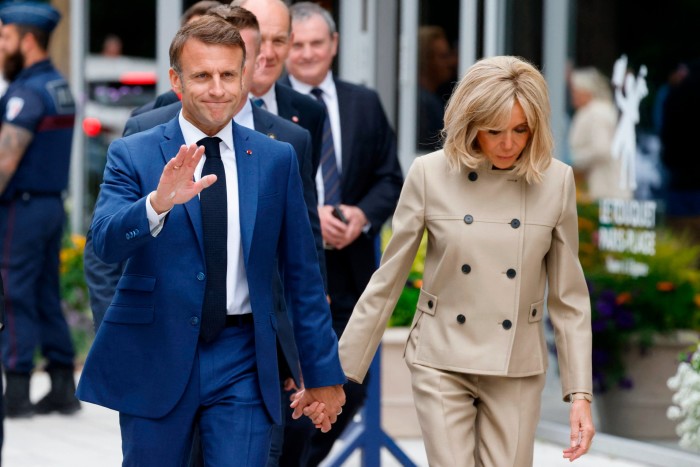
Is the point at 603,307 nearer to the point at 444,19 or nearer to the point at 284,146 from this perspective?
the point at 444,19

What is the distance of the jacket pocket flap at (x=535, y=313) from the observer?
466cm

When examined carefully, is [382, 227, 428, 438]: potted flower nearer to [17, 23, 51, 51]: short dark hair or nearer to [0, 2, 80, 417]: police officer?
[0, 2, 80, 417]: police officer

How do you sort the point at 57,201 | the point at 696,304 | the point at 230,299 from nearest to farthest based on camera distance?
1. the point at 230,299
2. the point at 696,304
3. the point at 57,201

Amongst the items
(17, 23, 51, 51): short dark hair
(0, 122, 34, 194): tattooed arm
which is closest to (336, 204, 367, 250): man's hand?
(0, 122, 34, 194): tattooed arm

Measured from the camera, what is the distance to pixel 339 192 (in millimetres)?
6348

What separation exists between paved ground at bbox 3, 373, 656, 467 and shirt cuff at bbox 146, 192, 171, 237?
3928 mm

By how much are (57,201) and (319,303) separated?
500cm

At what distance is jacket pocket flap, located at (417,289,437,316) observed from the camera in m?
4.70

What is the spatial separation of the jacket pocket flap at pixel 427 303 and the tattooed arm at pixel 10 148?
15.0 ft

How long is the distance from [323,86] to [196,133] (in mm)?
2217

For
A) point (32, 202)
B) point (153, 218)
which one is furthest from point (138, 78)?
point (153, 218)

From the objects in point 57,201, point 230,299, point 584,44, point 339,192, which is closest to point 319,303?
point 230,299

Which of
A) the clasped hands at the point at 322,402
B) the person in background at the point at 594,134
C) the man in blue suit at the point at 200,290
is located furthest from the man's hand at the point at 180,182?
the person in background at the point at 594,134

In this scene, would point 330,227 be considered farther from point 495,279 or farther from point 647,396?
point 647,396
